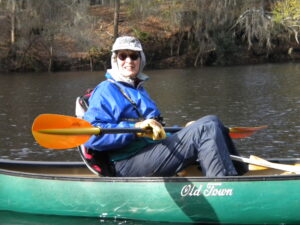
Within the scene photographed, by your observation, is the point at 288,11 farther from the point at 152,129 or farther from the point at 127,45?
the point at 152,129

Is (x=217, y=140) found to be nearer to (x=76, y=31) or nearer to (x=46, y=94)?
(x=46, y=94)

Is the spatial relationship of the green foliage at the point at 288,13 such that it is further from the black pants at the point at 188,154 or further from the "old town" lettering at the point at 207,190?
the "old town" lettering at the point at 207,190

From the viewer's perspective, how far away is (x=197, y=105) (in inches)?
567

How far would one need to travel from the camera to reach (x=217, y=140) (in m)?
4.75

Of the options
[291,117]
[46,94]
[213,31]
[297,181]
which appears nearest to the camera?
[297,181]

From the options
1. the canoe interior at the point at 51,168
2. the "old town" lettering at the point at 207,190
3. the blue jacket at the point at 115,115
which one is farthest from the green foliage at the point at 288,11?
the "old town" lettering at the point at 207,190

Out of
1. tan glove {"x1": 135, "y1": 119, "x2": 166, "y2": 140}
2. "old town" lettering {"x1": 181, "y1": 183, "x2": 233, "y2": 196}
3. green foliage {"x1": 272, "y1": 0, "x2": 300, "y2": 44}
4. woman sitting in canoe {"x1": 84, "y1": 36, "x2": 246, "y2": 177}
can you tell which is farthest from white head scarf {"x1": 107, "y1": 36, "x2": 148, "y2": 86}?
green foliage {"x1": 272, "y1": 0, "x2": 300, "y2": 44}

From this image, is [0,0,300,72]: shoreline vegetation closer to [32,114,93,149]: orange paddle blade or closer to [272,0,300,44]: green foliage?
[272,0,300,44]: green foliage

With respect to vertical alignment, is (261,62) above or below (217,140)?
below

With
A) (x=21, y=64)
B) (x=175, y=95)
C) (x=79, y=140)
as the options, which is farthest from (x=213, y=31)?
(x=79, y=140)

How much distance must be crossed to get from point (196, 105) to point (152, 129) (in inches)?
385

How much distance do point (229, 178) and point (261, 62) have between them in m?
30.5

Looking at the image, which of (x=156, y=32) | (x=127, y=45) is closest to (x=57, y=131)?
(x=127, y=45)

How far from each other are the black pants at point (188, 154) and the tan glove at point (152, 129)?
220 mm
